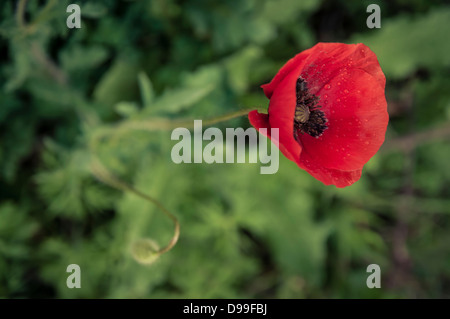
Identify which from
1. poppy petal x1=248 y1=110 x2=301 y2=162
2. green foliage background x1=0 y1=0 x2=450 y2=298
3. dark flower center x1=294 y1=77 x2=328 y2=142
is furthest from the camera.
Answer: green foliage background x1=0 y1=0 x2=450 y2=298

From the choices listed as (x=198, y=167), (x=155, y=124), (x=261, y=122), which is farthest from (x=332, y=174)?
(x=198, y=167)

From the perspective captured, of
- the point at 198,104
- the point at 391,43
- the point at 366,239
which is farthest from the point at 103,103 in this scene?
the point at 366,239

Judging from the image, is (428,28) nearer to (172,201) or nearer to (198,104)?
(198,104)

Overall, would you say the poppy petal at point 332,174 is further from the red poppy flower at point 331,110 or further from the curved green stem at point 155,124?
the curved green stem at point 155,124

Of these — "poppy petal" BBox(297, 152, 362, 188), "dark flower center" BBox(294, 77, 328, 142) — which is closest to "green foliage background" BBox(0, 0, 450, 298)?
"dark flower center" BBox(294, 77, 328, 142)

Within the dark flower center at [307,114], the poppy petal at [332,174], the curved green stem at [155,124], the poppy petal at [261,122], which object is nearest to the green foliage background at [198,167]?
the curved green stem at [155,124]

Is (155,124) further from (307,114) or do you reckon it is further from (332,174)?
(332,174)

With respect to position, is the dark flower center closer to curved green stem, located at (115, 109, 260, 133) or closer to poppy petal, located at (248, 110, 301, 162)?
poppy petal, located at (248, 110, 301, 162)
